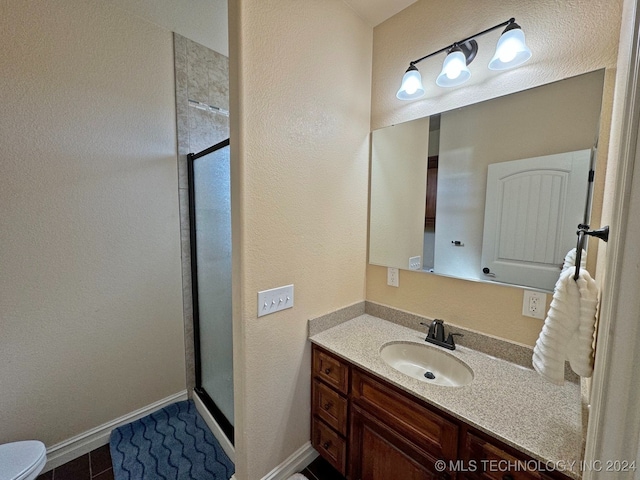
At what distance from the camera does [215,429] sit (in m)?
1.75

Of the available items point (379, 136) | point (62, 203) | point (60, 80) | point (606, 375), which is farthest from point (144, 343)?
point (606, 375)

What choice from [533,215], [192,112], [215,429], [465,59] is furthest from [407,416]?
[192,112]

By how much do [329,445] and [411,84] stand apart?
2015mm

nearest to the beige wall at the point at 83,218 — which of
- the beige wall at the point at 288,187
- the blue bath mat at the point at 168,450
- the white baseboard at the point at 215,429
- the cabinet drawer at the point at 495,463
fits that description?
the blue bath mat at the point at 168,450

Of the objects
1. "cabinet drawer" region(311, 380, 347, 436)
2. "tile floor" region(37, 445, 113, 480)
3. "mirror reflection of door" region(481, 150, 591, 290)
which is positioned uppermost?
"mirror reflection of door" region(481, 150, 591, 290)

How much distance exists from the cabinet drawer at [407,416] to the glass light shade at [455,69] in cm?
148

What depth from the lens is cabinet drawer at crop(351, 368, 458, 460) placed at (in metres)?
0.95

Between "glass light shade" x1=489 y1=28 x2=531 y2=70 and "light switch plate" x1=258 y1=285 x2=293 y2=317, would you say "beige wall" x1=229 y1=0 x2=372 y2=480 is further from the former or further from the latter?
"glass light shade" x1=489 y1=28 x2=531 y2=70

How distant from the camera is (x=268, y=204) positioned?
3.98ft

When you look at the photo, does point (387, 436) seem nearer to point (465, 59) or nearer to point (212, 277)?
point (212, 277)

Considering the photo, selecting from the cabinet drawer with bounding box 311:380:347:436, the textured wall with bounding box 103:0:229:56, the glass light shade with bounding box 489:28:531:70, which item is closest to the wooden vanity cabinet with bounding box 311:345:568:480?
the cabinet drawer with bounding box 311:380:347:436

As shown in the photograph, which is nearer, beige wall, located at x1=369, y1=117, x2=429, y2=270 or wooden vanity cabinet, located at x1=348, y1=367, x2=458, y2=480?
wooden vanity cabinet, located at x1=348, y1=367, x2=458, y2=480

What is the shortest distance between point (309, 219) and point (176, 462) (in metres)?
1.65

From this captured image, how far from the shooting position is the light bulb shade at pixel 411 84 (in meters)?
1.40
